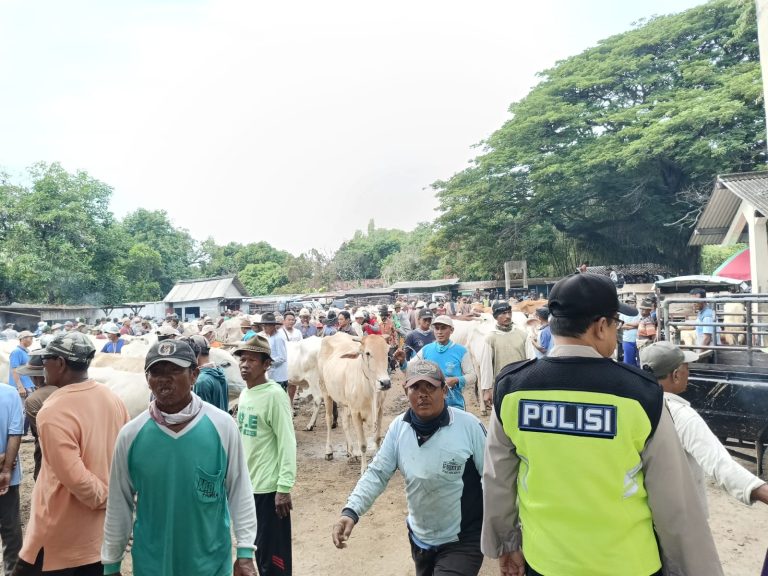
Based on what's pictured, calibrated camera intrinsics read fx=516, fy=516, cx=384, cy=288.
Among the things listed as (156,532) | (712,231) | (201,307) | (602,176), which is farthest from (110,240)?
(156,532)

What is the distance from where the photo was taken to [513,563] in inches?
79.2

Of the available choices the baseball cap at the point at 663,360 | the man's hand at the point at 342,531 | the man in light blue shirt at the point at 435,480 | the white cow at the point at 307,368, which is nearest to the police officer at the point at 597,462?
the man in light blue shirt at the point at 435,480

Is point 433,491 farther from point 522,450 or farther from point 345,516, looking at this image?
point 522,450

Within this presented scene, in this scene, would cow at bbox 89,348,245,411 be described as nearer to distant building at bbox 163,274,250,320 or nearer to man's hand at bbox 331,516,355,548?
man's hand at bbox 331,516,355,548

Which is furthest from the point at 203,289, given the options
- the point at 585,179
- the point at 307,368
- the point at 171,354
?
the point at 171,354

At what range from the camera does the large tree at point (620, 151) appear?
76.7 ft

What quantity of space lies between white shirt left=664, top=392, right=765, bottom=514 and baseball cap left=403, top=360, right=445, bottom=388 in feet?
3.72

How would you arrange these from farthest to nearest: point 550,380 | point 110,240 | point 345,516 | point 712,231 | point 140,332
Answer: point 110,240
point 140,332
point 712,231
point 345,516
point 550,380

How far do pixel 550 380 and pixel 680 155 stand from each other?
2680 centimetres

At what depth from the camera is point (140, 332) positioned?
17797 millimetres

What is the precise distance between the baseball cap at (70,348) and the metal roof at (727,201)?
12.0 metres

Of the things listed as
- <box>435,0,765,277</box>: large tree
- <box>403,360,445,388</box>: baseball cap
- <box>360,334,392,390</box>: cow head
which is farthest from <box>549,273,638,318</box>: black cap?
<box>435,0,765,277</box>: large tree

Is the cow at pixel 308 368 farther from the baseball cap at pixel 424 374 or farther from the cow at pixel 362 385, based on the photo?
the baseball cap at pixel 424 374

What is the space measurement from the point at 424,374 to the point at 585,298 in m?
1.20
